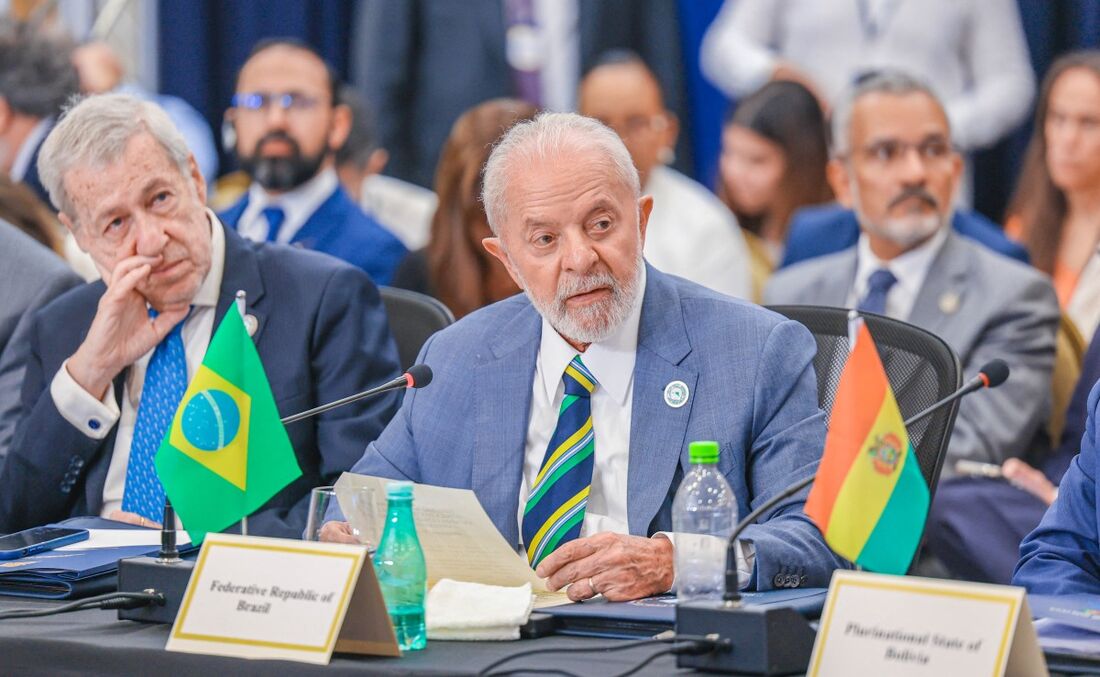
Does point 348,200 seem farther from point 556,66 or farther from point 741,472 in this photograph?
point 741,472

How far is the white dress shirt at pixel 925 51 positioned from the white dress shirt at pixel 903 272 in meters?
1.55

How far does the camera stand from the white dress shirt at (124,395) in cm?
354

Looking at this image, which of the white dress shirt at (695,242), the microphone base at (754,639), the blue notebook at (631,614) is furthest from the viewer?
the white dress shirt at (695,242)

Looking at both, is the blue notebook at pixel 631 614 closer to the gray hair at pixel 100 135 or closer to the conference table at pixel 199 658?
the conference table at pixel 199 658

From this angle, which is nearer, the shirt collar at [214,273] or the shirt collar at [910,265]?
the shirt collar at [214,273]

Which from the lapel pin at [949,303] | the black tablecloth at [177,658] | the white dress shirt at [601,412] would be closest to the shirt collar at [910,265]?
the lapel pin at [949,303]

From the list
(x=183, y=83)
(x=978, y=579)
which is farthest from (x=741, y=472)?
(x=183, y=83)

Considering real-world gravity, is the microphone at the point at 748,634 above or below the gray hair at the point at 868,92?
below

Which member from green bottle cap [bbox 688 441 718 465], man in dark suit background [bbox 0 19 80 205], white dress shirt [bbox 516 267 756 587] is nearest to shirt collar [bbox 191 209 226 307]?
white dress shirt [bbox 516 267 756 587]

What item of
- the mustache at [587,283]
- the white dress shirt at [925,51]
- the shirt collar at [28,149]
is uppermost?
the white dress shirt at [925,51]

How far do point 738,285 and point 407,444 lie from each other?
→ 9.31ft

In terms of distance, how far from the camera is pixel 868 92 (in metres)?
5.26

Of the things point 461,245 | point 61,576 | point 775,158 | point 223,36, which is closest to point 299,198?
point 461,245

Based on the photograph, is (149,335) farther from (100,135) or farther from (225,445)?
(225,445)
